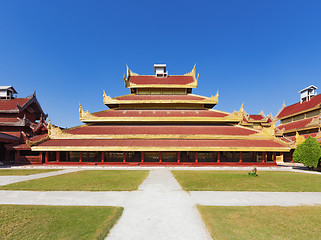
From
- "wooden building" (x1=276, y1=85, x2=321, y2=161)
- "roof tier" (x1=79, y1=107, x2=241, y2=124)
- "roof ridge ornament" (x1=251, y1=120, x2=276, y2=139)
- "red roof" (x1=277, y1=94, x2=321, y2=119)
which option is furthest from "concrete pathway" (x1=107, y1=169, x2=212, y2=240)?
"red roof" (x1=277, y1=94, x2=321, y2=119)

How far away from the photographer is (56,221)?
6.13 meters

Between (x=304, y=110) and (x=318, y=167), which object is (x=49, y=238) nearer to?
(x=318, y=167)

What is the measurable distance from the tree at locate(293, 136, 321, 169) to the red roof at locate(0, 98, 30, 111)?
47.1 meters

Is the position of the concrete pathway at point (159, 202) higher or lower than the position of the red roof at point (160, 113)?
lower

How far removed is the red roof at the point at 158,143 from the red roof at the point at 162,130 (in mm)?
1529

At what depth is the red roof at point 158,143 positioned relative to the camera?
23500 millimetres

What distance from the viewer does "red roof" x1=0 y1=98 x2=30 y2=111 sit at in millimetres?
30456

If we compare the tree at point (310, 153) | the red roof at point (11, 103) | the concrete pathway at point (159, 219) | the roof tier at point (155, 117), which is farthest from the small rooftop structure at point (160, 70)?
the concrete pathway at point (159, 219)

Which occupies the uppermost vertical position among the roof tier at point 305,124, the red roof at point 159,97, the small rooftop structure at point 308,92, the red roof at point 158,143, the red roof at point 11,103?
the small rooftop structure at point 308,92

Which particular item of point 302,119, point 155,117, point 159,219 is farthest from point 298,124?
point 159,219

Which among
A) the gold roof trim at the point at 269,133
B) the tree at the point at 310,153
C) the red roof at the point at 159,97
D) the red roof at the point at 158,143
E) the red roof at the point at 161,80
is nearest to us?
the tree at the point at 310,153

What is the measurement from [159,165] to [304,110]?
3644 cm

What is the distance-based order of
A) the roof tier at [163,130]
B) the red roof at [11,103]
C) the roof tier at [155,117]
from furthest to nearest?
the red roof at [11,103]
the roof tier at [155,117]
the roof tier at [163,130]

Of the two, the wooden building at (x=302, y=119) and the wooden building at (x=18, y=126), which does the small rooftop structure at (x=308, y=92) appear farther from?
the wooden building at (x=18, y=126)
